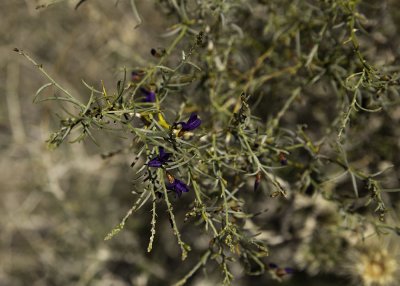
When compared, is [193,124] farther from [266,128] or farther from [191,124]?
[266,128]

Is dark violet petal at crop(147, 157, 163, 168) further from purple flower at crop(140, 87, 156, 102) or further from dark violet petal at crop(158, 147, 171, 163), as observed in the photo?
purple flower at crop(140, 87, 156, 102)

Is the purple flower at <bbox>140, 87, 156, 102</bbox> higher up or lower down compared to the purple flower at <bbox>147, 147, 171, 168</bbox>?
Result: lower down

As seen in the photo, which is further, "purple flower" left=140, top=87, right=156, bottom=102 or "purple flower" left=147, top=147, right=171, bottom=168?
"purple flower" left=140, top=87, right=156, bottom=102

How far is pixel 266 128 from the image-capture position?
1198mm

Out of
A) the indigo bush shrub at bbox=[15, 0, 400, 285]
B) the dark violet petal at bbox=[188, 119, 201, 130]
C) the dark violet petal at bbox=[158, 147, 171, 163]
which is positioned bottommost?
the indigo bush shrub at bbox=[15, 0, 400, 285]

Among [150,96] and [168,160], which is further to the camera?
[150,96]

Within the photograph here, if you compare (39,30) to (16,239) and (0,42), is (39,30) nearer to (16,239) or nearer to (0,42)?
(0,42)

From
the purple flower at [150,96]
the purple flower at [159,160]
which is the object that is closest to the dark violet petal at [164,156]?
the purple flower at [159,160]

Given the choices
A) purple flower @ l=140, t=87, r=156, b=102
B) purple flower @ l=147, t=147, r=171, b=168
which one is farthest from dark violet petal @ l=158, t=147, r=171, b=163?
purple flower @ l=140, t=87, r=156, b=102

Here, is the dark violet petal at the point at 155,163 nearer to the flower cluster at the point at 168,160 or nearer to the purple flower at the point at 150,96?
the flower cluster at the point at 168,160

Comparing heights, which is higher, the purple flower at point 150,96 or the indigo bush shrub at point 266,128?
the purple flower at point 150,96

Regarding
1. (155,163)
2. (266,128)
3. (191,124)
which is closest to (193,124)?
(191,124)

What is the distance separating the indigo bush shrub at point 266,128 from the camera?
0.93m

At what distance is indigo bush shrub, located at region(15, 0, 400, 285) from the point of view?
93 centimetres
